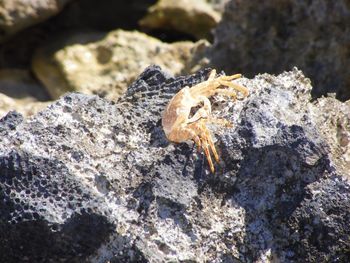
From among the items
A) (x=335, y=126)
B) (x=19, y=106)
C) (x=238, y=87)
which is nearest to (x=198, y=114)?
(x=238, y=87)

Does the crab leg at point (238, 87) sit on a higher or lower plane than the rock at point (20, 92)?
lower

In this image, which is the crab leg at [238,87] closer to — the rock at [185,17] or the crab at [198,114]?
the crab at [198,114]

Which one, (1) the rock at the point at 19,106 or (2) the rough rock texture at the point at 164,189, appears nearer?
(2) the rough rock texture at the point at 164,189

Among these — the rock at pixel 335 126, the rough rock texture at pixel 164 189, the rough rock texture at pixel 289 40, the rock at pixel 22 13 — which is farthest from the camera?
the rock at pixel 22 13

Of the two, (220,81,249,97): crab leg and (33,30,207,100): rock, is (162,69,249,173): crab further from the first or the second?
(33,30,207,100): rock

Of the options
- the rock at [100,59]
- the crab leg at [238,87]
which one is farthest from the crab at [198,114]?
the rock at [100,59]

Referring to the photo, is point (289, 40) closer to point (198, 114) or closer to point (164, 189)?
point (198, 114)
